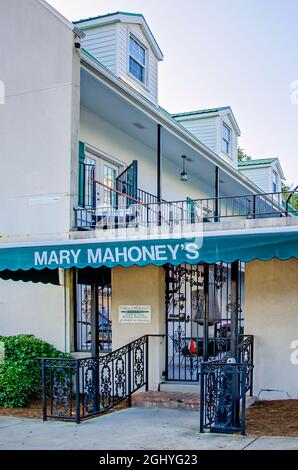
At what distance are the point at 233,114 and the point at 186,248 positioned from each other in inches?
594

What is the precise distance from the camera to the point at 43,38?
1156 cm

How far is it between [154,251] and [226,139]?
47.3 ft

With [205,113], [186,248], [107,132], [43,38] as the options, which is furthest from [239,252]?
[205,113]

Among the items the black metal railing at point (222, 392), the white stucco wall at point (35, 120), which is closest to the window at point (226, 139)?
the white stucco wall at point (35, 120)

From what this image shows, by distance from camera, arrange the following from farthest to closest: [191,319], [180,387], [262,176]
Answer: [262,176] < [191,319] < [180,387]

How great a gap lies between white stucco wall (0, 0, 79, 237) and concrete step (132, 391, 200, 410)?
11.0ft

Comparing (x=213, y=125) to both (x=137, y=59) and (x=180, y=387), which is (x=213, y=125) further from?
(x=180, y=387)

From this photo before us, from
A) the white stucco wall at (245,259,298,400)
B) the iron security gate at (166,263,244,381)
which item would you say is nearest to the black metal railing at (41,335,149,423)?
the iron security gate at (166,263,244,381)

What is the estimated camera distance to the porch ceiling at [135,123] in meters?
12.1

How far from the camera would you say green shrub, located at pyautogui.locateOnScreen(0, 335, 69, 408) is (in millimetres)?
10047

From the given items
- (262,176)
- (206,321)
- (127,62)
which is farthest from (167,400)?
(262,176)

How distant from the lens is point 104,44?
48.2 feet

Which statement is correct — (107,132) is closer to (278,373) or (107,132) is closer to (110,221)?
(110,221)
